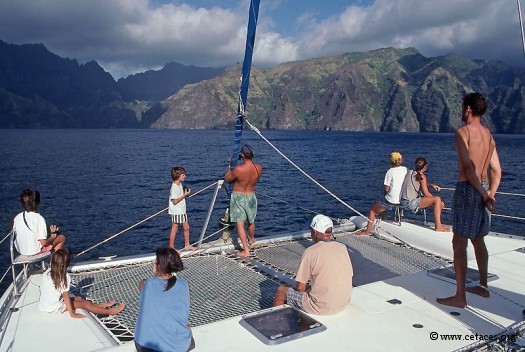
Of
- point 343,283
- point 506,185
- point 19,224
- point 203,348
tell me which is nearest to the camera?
point 203,348

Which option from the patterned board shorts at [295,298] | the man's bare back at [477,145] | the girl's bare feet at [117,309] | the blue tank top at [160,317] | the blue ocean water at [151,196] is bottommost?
the blue ocean water at [151,196]

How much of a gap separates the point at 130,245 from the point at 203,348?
57.7 ft

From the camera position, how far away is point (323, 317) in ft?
18.4

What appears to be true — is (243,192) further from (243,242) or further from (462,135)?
(462,135)

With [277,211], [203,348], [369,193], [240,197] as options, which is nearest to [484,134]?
[203,348]

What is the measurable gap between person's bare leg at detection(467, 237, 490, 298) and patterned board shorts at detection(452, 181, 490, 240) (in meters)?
0.23

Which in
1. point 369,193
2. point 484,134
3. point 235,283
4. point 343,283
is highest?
point 484,134

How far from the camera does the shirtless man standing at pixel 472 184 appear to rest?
563 centimetres

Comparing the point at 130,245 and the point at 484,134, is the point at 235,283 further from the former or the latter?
the point at 130,245

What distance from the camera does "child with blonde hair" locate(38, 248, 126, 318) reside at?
19.7 feet

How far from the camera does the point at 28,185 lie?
41.9m

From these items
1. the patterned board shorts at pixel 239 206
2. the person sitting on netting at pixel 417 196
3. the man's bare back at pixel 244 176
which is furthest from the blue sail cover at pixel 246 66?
the person sitting on netting at pixel 417 196

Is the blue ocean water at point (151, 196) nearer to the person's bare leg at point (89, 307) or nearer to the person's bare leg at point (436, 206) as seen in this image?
the person's bare leg at point (436, 206)

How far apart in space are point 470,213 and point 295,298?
243 cm
